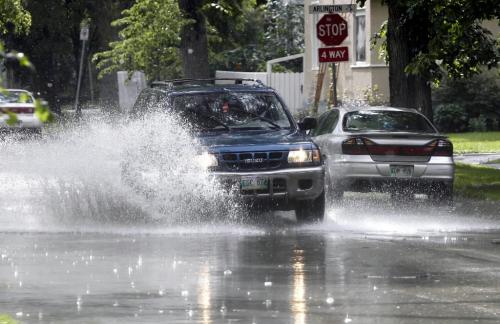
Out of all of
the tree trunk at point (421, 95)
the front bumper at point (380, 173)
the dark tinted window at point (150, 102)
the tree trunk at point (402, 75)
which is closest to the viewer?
the dark tinted window at point (150, 102)

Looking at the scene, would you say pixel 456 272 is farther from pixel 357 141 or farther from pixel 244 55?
pixel 244 55

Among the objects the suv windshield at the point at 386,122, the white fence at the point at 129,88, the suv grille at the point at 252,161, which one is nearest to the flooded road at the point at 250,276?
the suv grille at the point at 252,161

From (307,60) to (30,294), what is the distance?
39.4 meters

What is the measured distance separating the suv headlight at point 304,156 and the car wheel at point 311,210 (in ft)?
1.36

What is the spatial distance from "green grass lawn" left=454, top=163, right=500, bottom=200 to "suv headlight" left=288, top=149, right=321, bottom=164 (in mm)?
5305

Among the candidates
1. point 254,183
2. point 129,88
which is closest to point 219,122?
point 254,183

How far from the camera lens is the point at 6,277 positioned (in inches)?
440

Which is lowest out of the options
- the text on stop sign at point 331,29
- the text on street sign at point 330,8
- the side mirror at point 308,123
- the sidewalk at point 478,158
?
the sidewalk at point 478,158

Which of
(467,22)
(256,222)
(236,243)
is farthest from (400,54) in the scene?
(236,243)

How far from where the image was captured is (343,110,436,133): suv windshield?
1966cm

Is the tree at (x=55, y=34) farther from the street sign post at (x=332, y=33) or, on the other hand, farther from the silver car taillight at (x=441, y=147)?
the silver car taillight at (x=441, y=147)

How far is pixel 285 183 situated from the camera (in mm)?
15586

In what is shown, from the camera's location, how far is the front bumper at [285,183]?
15398 millimetres

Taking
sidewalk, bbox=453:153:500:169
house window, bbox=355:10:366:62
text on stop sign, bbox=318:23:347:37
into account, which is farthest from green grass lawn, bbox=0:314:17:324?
house window, bbox=355:10:366:62
